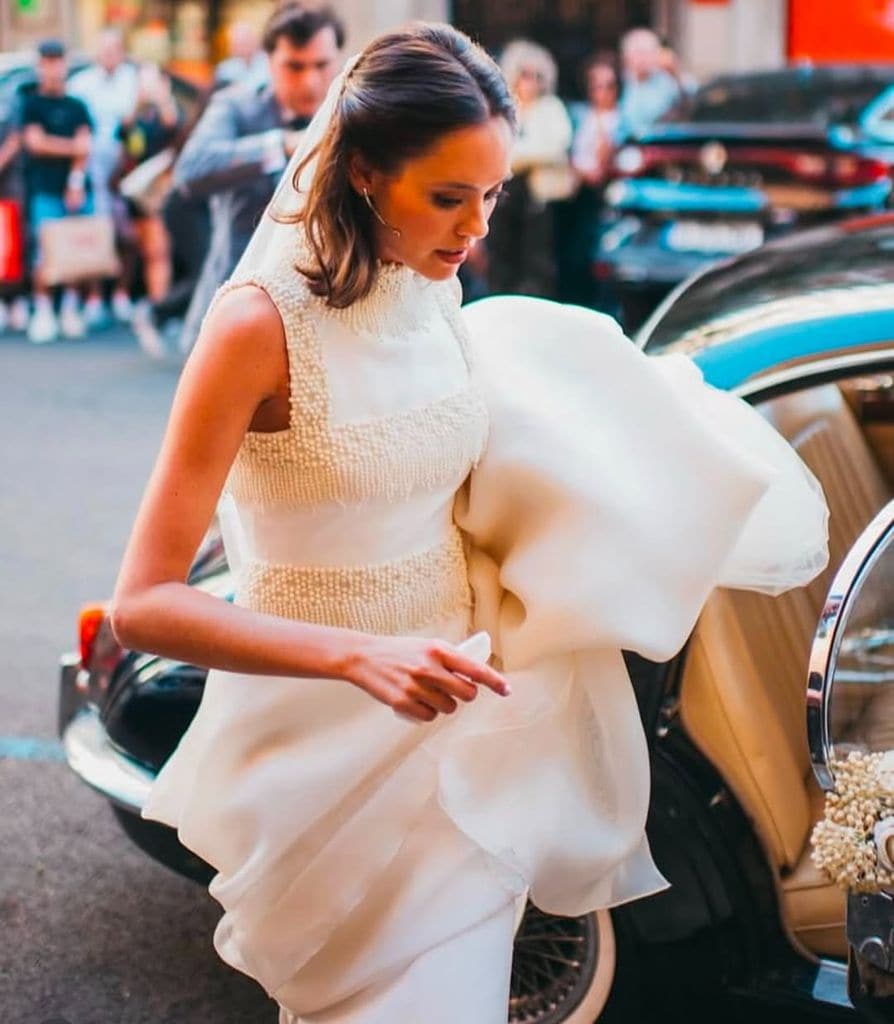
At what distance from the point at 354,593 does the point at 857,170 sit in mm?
7184

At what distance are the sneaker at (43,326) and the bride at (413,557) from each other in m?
9.72

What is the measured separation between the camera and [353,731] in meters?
2.31

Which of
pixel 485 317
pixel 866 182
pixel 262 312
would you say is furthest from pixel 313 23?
pixel 866 182

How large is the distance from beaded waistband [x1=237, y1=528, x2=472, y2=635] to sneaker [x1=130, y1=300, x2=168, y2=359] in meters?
8.93

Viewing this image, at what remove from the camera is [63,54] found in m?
11.8

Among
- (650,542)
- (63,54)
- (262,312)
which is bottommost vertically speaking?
(63,54)

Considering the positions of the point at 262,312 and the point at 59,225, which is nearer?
the point at 262,312

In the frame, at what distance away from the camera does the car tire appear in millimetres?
3252

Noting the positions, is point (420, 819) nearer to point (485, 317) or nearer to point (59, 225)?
point (485, 317)

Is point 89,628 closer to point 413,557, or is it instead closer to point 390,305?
point 413,557

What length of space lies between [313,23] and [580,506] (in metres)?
3.34

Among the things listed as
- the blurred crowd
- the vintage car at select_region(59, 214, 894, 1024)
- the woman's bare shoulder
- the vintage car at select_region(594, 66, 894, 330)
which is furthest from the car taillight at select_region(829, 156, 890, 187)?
the woman's bare shoulder

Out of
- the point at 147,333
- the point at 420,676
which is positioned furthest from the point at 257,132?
the point at 147,333

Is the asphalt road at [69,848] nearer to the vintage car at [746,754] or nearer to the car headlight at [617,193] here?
the vintage car at [746,754]
